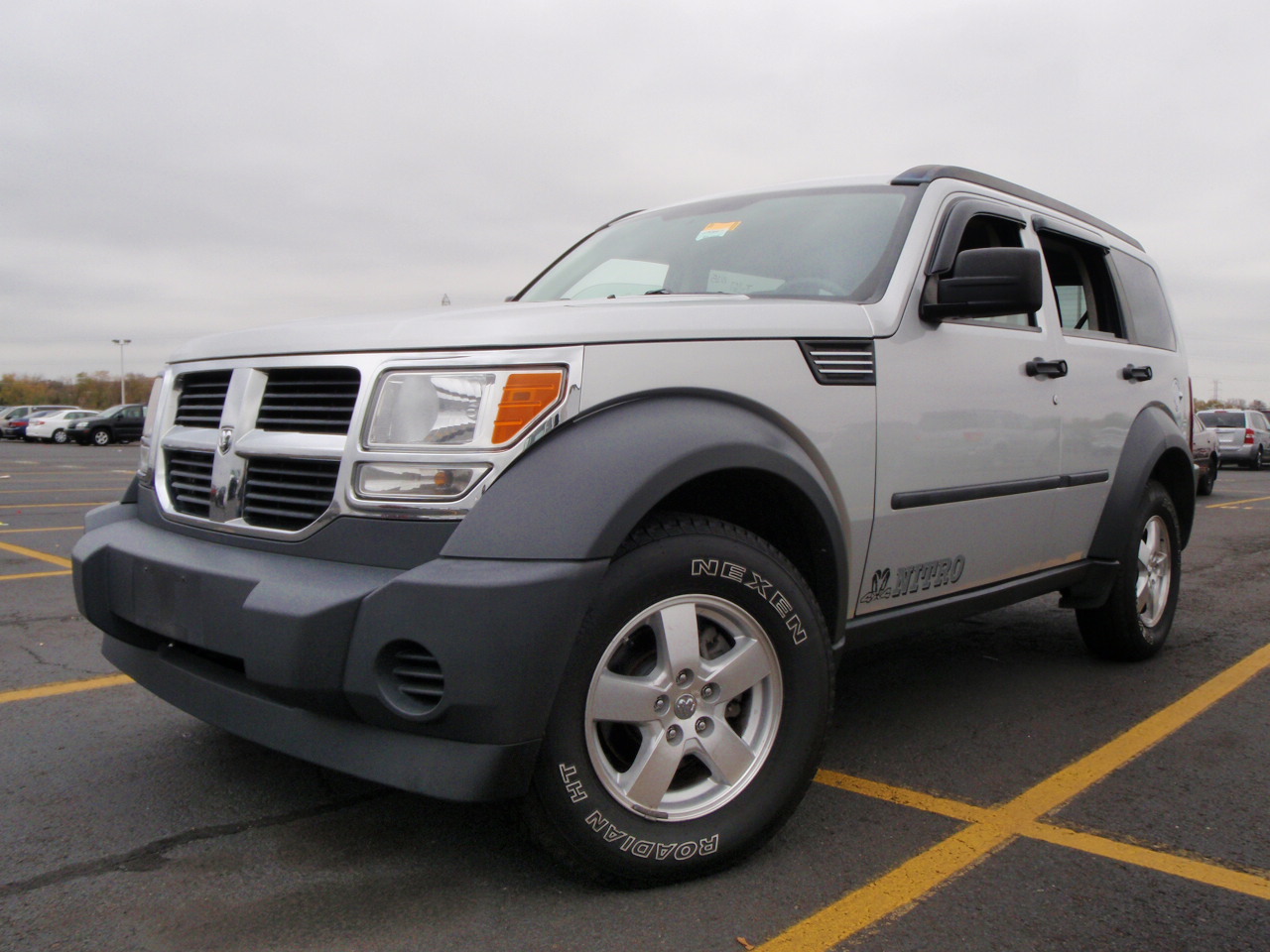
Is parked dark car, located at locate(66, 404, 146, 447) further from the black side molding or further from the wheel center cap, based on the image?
the wheel center cap

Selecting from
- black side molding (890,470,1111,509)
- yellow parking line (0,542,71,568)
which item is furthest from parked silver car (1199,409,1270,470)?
yellow parking line (0,542,71,568)

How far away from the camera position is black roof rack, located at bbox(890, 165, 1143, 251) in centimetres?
356

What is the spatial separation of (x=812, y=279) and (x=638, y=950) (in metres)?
2.03

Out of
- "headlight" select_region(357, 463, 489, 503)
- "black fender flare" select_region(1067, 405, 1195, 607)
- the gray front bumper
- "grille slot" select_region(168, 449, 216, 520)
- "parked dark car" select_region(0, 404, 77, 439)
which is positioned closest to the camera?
the gray front bumper

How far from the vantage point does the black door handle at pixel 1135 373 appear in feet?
14.5

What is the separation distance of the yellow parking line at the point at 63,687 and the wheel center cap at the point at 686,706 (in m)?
2.47

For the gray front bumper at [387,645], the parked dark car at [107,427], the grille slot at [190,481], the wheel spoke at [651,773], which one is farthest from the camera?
the parked dark car at [107,427]

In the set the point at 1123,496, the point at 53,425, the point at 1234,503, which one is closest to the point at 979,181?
the point at 1123,496

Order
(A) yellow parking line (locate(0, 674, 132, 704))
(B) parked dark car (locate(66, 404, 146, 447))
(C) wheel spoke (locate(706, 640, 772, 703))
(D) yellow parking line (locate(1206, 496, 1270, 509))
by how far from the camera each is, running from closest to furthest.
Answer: (C) wheel spoke (locate(706, 640, 772, 703)), (A) yellow parking line (locate(0, 674, 132, 704)), (D) yellow parking line (locate(1206, 496, 1270, 509)), (B) parked dark car (locate(66, 404, 146, 447))

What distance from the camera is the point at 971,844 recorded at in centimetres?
278

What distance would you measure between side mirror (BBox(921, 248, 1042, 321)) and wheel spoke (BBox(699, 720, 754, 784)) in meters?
1.47

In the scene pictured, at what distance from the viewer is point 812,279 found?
332 cm

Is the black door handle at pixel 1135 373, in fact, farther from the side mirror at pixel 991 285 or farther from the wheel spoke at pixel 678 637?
the wheel spoke at pixel 678 637

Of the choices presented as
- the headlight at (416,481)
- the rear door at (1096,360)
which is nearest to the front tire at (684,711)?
the headlight at (416,481)
